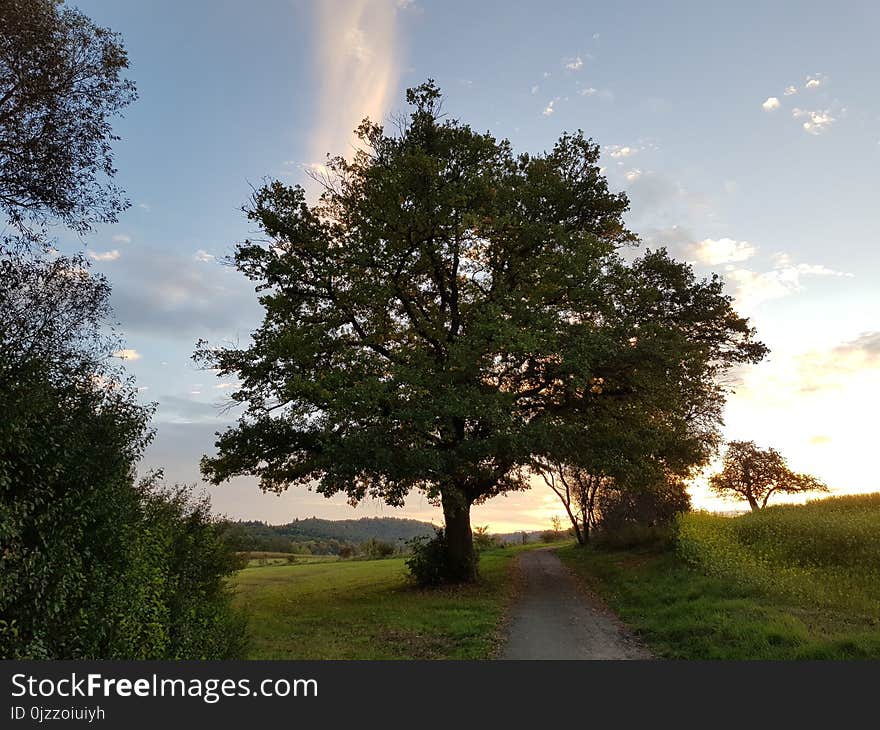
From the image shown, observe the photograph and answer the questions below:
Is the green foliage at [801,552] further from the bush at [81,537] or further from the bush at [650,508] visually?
the bush at [81,537]

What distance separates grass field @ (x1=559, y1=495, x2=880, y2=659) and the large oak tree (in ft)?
17.7

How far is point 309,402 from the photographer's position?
2242 centimetres

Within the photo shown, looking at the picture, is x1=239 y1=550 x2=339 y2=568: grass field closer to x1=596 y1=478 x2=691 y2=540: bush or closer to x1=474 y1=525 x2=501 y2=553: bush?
x1=474 y1=525 x2=501 y2=553: bush

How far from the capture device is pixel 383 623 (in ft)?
61.9

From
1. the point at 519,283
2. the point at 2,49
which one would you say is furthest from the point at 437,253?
the point at 2,49

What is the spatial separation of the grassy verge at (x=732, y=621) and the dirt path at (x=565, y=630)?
688mm

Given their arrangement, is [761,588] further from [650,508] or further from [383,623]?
[650,508]

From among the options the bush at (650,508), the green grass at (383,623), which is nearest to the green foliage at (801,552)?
the bush at (650,508)

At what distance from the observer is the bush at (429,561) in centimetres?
2734

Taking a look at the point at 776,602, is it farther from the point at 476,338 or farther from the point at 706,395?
the point at 706,395

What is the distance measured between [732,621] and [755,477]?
60.0m

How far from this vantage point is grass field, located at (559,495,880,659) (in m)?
12.3

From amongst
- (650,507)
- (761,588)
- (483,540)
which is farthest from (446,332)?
(483,540)

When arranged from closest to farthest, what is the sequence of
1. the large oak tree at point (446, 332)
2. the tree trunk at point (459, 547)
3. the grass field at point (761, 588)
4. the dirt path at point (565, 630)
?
1. the grass field at point (761, 588)
2. the dirt path at point (565, 630)
3. the large oak tree at point (446, 332)
4. the tree trunk at point (459, 547)
